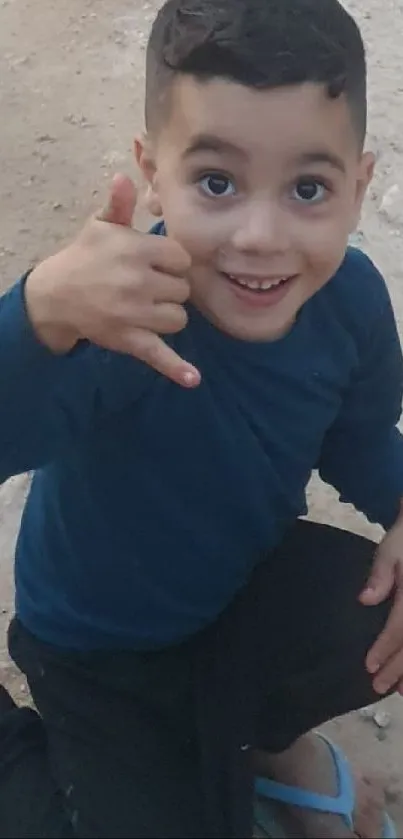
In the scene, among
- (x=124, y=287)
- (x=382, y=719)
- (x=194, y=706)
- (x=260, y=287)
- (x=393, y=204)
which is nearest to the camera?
(x=124, y=287)

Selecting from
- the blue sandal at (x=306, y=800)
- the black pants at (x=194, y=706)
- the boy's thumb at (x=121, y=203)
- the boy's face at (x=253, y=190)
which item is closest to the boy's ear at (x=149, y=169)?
the boy's face at (x=253, y=190)

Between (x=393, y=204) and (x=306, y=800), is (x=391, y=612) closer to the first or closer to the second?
(x=306, y=800)

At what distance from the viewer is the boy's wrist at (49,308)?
2.11 ft

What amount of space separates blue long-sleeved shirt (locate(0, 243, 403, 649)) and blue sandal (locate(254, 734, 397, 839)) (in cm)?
15

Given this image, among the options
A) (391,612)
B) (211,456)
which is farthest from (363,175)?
(391,612)

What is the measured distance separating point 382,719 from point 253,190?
55 centimetres

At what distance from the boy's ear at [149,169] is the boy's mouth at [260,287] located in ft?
0.21

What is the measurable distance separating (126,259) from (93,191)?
0.91 meters

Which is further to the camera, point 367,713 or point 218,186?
point 367,713

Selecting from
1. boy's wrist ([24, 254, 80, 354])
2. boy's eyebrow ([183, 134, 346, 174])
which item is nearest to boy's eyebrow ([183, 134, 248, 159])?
boy's eyebrow ([183, 134, 346, 174])

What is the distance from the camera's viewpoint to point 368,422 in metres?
0.89

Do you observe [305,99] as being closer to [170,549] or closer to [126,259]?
[126,259]

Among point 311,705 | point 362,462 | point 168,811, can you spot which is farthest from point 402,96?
point 168,811

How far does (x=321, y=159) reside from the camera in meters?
0.70
